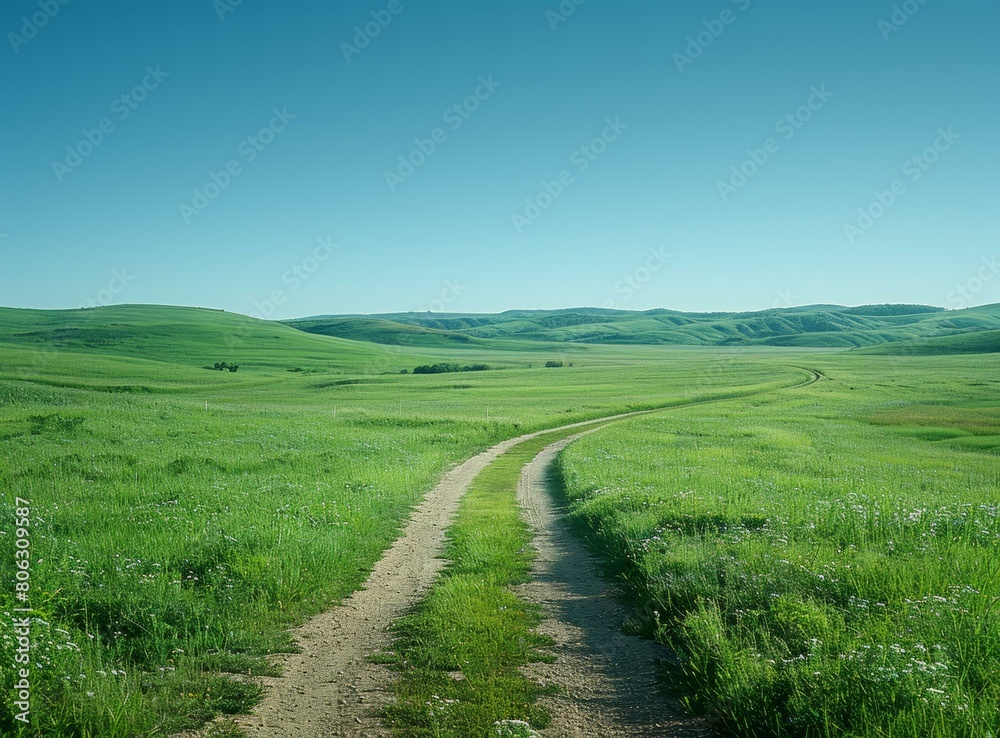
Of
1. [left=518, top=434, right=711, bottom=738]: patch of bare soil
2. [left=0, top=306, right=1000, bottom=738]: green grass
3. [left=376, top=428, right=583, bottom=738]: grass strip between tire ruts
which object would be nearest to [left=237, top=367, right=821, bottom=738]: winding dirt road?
[left=518, top=434, right=711, bottom=738]: patch of bare soil

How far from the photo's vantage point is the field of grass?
21.0 feet

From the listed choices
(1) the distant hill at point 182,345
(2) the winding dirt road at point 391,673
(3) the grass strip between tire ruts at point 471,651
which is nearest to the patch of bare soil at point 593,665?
(2) the winding dirt road at point 391,673

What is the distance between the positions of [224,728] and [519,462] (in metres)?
23.9

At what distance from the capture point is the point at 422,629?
9523 millimetres

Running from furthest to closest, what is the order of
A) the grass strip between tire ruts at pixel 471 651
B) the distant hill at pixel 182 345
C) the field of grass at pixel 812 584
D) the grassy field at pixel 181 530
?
the distant hill at pixel 182 345
the grassy field at pixel 181 530
the grass strip between tire ruts at pixel 471 651
the field of grass at pixel 812 584

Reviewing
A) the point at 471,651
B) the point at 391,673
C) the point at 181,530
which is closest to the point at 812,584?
the point at 471,651

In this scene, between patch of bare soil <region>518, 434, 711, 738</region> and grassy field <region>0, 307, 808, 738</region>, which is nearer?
patch of bare soil <region>518, 434, 711, 738</region>

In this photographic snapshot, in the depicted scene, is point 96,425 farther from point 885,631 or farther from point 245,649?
point 885,631

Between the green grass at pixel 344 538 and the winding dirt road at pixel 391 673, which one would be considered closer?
the winding dirt road at pixel 391 673

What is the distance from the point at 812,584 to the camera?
31.8 ft

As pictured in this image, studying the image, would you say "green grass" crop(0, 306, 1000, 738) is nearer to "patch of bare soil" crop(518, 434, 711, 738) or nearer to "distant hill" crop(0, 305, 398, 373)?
"patch of bare soil" crop(518, 434, 711, 738)

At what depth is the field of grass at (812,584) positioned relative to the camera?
21.0 ft

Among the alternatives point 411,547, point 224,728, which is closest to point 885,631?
point 224,728

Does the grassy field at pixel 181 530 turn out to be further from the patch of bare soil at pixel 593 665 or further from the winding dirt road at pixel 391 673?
the patch of bare soil at pixel 593 665
